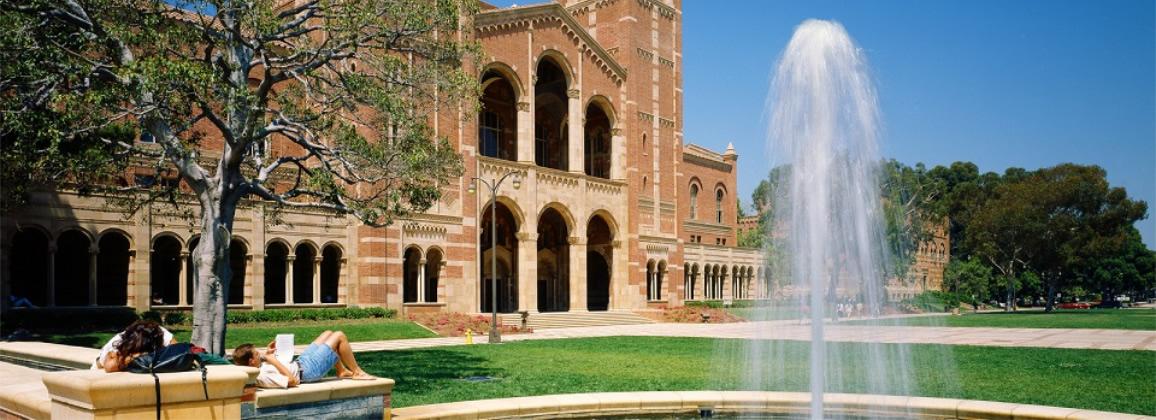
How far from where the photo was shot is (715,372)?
725 inches

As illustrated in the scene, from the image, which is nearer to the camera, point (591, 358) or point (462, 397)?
point (462, 397)

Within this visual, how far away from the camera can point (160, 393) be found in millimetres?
6289

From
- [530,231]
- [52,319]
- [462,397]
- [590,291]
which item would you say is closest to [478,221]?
[530,231]

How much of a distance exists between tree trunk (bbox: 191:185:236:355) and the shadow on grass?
10.2 feet

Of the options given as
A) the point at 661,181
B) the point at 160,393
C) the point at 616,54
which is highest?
the point at 616,54

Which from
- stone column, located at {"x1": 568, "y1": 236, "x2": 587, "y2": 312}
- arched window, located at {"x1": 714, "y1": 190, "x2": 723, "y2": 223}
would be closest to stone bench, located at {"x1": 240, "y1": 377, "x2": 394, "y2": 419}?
stone column, located at {"x1": 568, "y1": 236, "x2": 587, "y2": 312}

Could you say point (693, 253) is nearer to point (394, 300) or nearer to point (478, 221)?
point (478, 221)

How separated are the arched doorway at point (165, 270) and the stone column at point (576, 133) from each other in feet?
63.4

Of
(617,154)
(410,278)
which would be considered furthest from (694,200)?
(410,278)

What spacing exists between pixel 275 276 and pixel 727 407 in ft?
92.8

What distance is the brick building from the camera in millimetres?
29422

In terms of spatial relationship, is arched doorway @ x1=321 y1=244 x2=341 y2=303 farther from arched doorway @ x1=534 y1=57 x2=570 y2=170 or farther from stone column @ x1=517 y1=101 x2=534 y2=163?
arched doorway @ x1=534 y1=57 x2=570 y2=170

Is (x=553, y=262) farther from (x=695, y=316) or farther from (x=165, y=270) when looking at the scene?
(x=165, y=270)

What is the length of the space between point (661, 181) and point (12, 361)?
1614 inches
